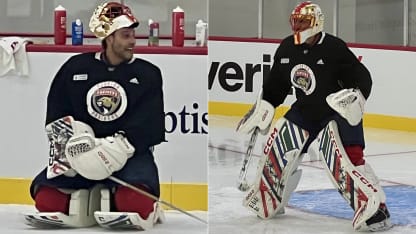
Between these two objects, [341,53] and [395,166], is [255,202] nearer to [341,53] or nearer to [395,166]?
[341,53]

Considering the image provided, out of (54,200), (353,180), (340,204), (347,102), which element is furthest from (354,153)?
(54,200)

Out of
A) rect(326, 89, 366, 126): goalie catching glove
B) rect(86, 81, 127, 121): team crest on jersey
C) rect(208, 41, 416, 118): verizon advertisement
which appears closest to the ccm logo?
rect(326, 89, 366, 126): goalie catching glove

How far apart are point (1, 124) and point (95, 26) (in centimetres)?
54

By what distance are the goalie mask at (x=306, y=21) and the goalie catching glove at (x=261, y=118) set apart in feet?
0.66

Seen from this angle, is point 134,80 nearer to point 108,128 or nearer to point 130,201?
point 108,128


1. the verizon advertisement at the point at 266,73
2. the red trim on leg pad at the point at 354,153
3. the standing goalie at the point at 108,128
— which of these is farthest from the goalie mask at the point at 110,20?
the verizon advertisement at the point at 266,73

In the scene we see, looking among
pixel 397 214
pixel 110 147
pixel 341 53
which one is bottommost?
pixel 397 214

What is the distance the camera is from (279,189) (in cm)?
259

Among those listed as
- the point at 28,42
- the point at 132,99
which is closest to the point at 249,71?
the point at 28,42

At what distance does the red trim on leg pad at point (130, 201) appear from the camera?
239cm

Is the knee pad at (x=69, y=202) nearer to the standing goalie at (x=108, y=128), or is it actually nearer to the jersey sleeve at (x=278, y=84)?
the standing goalie at (x=108, y=128)

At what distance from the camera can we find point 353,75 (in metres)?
2.39

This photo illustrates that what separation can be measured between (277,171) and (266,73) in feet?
7.52

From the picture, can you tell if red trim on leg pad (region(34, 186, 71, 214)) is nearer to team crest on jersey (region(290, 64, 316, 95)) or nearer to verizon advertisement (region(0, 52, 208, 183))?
verizon advertisement (region(0, 52, 208, 183))
